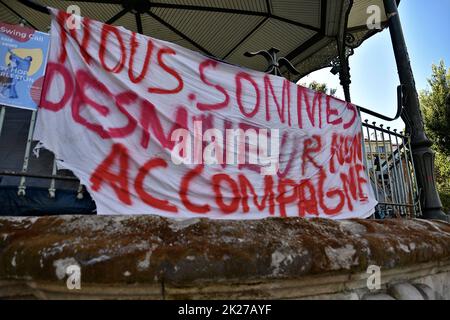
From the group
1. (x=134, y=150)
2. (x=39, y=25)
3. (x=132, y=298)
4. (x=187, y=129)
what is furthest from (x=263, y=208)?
(x=39, y=25)

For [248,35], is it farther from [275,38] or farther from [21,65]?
[21,65]

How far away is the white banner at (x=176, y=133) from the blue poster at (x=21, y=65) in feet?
0.17

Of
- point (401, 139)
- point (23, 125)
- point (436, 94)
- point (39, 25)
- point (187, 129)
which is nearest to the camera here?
point (23, 125)

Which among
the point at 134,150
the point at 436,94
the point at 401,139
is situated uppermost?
the point at 436,94

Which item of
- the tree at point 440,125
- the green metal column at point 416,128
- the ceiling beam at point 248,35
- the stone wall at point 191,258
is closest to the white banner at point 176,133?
the stone wall at point 191,258

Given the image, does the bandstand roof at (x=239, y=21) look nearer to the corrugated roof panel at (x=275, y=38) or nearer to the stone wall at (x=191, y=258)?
the corrugated roof panel at (x=275, y=38)

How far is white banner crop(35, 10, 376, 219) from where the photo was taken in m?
1.66

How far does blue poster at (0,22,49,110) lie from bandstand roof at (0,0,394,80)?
3812 millimetres

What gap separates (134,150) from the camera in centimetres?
173
